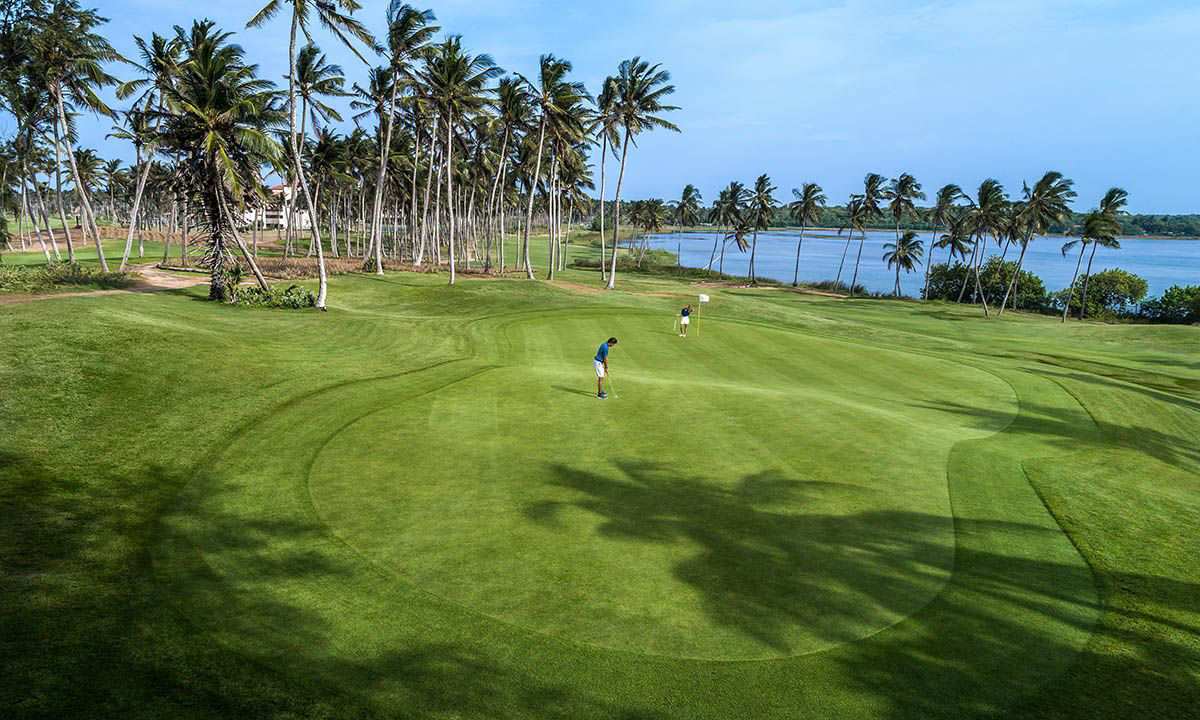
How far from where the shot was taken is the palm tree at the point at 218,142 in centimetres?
3134

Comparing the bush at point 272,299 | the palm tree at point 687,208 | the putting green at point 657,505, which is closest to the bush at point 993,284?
the palm tree at point 687,208

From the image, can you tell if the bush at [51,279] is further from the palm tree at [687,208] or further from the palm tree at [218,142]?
the palm tree at [687,208]

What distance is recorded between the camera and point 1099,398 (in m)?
23.2

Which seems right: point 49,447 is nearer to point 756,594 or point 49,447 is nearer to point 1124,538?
point 756,594

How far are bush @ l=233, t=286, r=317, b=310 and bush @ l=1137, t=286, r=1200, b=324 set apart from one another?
98217 millimetres

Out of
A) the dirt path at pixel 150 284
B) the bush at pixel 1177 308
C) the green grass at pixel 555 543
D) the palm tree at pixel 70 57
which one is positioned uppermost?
the palm tree at pixel 70 57

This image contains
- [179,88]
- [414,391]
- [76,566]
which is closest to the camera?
[76,566]

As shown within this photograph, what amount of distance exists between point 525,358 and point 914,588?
719 inches

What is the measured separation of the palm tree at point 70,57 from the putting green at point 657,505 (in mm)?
41097

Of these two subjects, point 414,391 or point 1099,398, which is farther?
point 1099,398

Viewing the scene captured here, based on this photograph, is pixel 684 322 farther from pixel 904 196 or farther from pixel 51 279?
pixel 904 196

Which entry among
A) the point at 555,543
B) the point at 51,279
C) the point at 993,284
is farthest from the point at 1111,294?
the point at 51,279

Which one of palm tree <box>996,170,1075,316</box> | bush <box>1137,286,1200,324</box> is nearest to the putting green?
palm tree <box>996,170,1075,316</box>

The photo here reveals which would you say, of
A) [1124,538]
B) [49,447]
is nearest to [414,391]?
[49,447]
